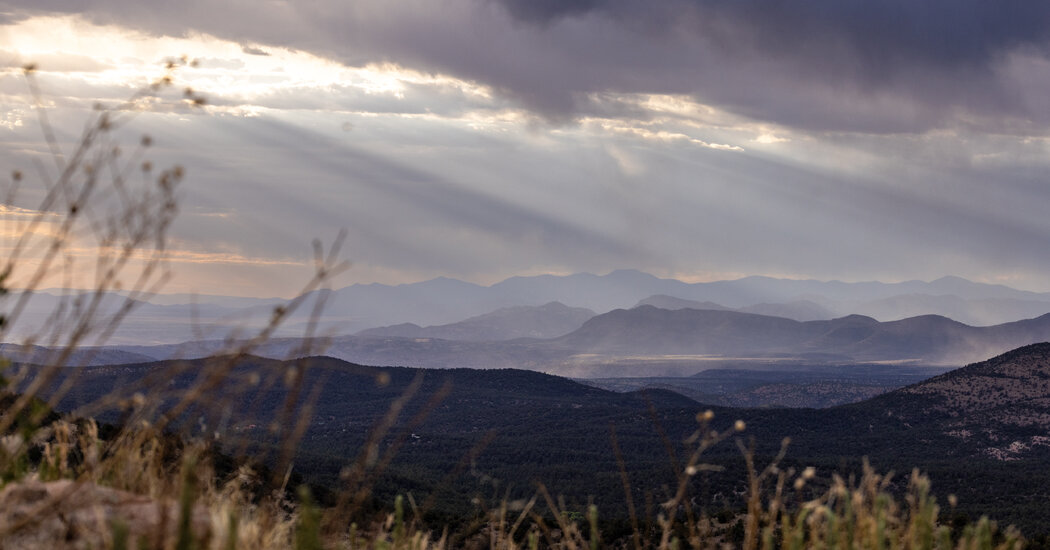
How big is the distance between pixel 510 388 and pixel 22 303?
94689mm

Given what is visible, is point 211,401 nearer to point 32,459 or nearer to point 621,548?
point 32,459

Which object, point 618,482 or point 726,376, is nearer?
point 618,482

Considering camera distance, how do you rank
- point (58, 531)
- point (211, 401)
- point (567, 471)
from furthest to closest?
point (567, 471) → point (211, 401) → point (58, 531)

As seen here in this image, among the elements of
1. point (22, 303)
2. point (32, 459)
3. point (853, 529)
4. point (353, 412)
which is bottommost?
point (353, 412)

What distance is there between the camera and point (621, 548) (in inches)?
757

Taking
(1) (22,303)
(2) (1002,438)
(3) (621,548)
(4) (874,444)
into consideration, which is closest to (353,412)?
(4) (874,444)

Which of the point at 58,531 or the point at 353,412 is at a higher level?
the point at 58,531

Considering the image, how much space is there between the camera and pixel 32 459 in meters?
12.0

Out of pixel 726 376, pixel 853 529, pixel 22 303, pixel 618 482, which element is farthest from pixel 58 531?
pixel 726 376

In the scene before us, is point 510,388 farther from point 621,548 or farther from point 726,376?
point 726,376

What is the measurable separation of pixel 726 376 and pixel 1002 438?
4989 inches

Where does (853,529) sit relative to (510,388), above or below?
above

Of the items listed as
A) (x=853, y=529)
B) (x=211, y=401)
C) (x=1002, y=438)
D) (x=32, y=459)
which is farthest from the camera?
(x=1002, y=438)

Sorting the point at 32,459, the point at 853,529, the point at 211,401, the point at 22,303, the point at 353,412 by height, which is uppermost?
the point at 22,303
